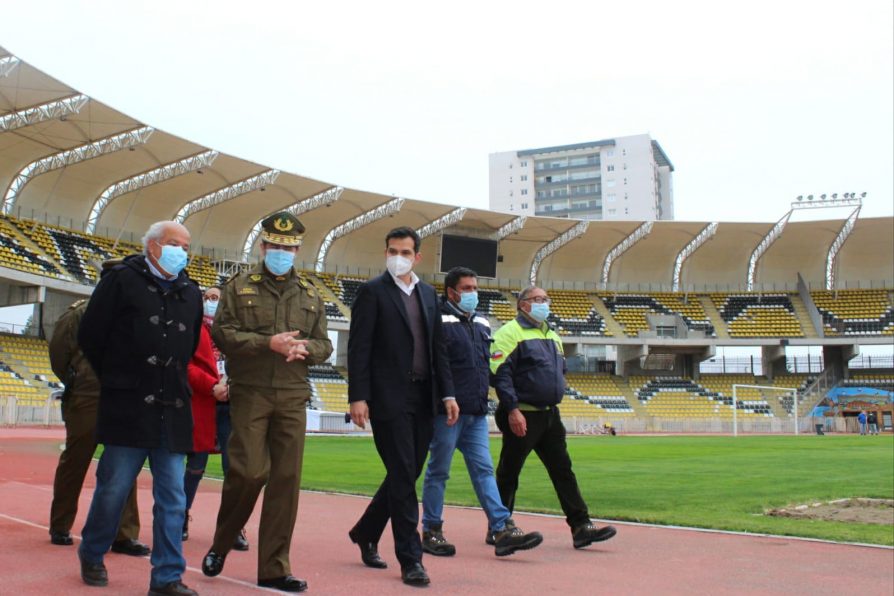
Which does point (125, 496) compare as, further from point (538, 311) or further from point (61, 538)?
point (538, 311)

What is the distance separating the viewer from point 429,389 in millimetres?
4914

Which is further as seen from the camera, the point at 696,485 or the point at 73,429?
the point at 696,485

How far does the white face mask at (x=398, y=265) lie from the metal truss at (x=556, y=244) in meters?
44.0

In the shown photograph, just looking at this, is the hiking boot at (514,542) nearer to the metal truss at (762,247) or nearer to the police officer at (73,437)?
the police officer at (73,437)

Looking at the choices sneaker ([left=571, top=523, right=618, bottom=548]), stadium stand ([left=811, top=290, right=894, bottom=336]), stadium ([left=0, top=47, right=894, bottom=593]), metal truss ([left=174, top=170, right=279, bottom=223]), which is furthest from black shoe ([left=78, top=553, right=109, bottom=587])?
stadium stand ([left=811, top=290, right=894, bottom=336])

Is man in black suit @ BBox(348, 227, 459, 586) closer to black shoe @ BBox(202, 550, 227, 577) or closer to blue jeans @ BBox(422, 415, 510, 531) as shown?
blue jeans @ BBox(422, 415, 510, 531)

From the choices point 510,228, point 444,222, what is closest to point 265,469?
point 444,222

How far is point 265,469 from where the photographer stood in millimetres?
4418

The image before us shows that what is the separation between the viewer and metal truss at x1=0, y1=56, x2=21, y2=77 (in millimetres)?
26259

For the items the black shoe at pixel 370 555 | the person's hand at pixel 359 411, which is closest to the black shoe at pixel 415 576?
the black shoe at pixel 370 555

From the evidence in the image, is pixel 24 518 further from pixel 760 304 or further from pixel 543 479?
pixel 760 304

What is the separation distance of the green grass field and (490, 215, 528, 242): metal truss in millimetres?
28714

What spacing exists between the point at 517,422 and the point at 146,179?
3453cm

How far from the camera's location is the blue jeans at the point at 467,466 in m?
5.74
